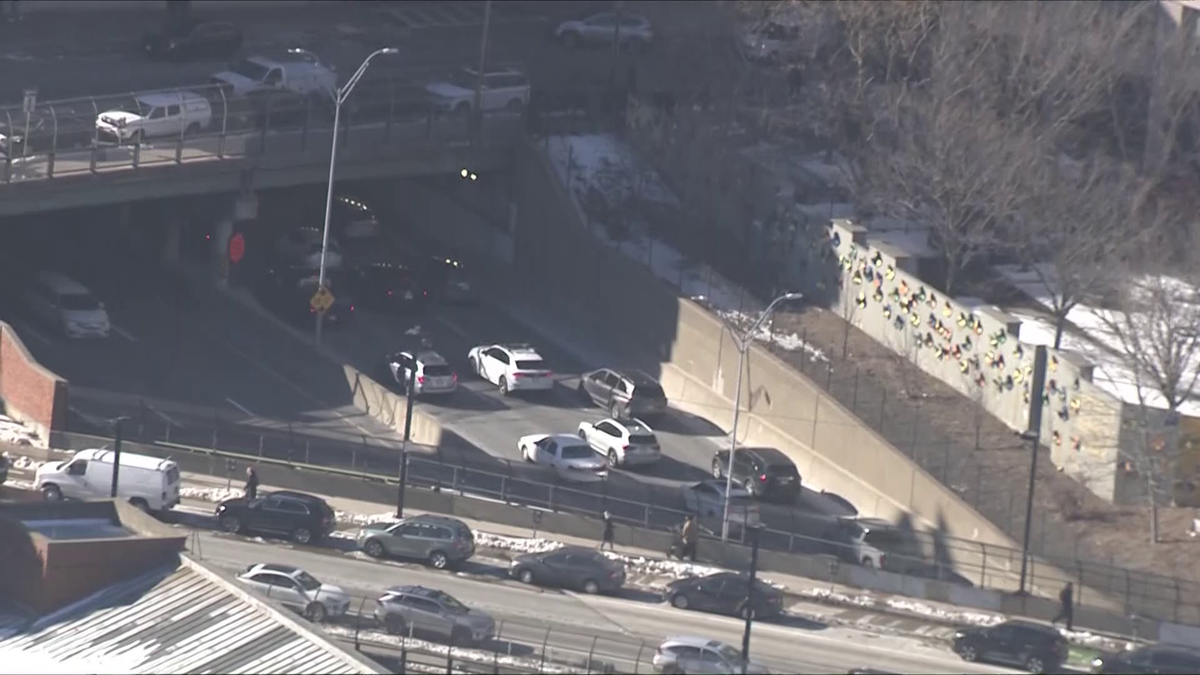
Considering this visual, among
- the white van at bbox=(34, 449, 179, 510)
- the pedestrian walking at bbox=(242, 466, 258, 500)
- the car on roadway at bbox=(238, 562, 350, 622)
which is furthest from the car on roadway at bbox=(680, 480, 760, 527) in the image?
the car on roadway at bbox=(238, 562, 350, 622)

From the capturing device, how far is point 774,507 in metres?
59.4

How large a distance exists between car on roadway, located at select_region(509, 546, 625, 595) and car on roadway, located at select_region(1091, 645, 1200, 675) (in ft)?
30.8

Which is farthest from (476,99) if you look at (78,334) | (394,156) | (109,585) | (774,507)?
(109,585)

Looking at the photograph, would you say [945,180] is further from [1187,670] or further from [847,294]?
[1187,670]

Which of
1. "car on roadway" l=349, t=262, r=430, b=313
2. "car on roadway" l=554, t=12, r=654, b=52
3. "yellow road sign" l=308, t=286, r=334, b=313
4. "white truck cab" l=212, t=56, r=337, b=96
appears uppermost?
"car on roadway" l=554, t=12, r=654, b=52

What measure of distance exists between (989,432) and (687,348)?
861 centimetres

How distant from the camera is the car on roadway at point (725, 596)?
170 ft

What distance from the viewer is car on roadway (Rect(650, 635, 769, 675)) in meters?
46.8

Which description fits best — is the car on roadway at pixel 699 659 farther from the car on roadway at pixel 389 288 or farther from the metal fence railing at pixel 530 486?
the car on roadway at pixel 389 288

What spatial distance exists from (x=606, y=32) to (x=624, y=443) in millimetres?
24187

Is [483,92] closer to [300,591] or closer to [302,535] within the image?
[302,535]

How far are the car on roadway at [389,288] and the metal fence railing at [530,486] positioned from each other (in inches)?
348

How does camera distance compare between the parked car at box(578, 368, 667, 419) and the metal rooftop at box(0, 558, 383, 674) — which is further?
the parked car at box(578, 368, 667, 419)

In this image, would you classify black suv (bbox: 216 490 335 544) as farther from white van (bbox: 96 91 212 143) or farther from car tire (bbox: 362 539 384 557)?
white van (bbox: 96 91 212 143)
